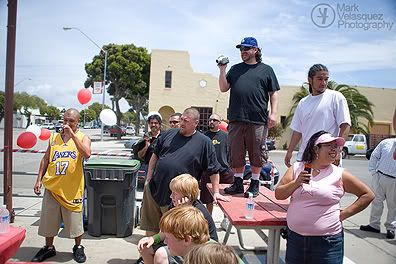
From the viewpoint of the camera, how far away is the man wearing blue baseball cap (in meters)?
3.85

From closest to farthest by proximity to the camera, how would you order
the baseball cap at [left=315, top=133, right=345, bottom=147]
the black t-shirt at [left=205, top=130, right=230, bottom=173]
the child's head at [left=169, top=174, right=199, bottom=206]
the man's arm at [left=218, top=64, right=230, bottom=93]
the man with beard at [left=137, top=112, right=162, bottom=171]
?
the baseball cap at [left=315, top=133, right=345, bottom=147] → the child's head at [left=169, top=174, right=199, bottom=206] → the man's arm at [left=218, top=64, right=230, bottom=93] → the man with beard at [left=137, top=112, right=162, bottom=171] → the black t-shirt at [left=205, top=130, right=230, bottom=173]

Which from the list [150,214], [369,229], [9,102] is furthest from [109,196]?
[369,229]

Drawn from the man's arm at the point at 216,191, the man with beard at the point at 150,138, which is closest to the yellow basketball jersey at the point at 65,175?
the man with beard at the point at 150,138

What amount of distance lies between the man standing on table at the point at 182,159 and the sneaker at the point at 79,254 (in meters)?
1.19

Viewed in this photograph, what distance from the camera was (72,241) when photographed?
5.09 meters

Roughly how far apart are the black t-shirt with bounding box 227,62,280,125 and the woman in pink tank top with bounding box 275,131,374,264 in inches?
41.7

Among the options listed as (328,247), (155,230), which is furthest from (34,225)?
(328,247)

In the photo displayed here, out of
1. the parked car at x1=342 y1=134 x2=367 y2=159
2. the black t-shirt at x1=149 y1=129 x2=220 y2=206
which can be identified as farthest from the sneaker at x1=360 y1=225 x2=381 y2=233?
the parked car at x1=342 y1=134 x2=367 y2=159

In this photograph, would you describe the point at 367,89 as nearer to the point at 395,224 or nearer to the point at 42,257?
the point at 395,224

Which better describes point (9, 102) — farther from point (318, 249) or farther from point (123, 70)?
point (123, 70)

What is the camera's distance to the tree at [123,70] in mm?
34125

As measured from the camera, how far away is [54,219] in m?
4.30

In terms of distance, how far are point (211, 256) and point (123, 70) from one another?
33.9m

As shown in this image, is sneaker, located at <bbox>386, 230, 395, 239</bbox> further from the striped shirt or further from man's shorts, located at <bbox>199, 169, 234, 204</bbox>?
man's shorts, located at <bbox>199, 169, 234, 204</bbox>
